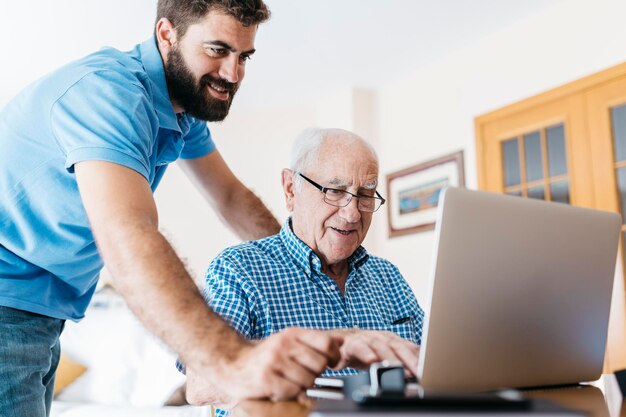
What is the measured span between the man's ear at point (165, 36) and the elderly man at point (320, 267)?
1.50ft

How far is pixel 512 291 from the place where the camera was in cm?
94

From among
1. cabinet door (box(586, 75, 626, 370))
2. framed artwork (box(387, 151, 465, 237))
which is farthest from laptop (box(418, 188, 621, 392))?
framed artwork (box(387, 151, 465, 237))

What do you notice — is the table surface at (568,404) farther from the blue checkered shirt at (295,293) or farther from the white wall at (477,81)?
the white wall at (477,81)

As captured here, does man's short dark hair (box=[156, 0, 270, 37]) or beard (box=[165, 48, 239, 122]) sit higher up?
man's short dark hair (box=[156, 0, 270, 37])

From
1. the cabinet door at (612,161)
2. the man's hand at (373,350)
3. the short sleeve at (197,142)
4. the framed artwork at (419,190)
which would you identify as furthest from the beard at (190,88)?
the framed artwork at (419,190)

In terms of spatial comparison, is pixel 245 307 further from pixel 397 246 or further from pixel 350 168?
pixel 397 246

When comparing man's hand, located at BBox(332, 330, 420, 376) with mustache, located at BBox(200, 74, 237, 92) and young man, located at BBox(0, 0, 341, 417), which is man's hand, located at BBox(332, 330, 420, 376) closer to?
young man, located at BBox(0, 0, 341, 417)

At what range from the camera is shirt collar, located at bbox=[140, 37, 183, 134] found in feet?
4.69

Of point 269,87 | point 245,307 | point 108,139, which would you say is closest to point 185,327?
point 108,139

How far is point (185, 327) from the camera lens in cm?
81

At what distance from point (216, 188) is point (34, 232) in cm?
69

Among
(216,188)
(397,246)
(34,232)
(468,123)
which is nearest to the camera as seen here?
(34,232)

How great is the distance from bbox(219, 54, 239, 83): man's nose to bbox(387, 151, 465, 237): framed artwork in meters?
3.15

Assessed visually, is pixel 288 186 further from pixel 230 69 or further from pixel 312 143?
pixel 230 69
